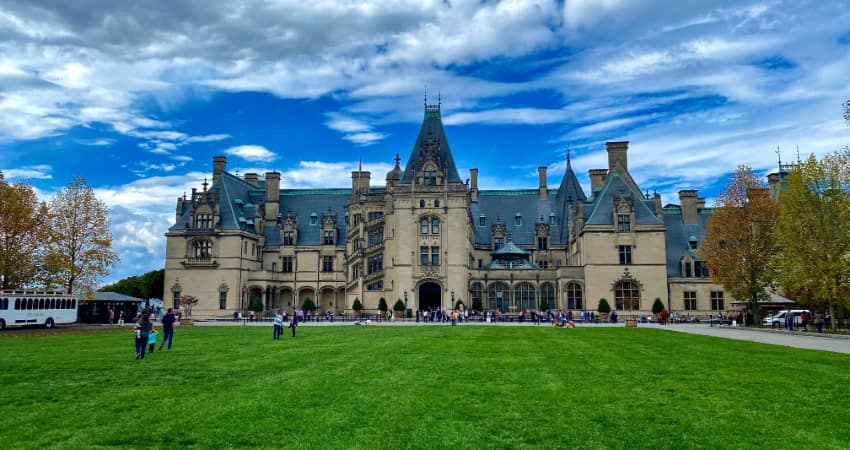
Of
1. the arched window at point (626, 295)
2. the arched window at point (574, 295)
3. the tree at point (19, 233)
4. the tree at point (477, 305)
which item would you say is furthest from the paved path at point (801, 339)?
the tree at point (19, 233)

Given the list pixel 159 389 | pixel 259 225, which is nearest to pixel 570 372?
pixel 159 389

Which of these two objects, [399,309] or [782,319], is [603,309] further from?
[399,309]

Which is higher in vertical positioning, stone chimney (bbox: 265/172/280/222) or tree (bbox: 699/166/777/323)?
stone chimney (bbox: 265/172/280/222)

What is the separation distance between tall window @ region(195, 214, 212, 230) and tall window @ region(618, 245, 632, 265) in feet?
156

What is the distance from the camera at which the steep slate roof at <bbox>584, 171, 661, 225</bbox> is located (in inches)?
2749

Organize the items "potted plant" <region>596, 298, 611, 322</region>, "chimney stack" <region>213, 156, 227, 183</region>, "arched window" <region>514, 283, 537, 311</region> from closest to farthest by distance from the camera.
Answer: "potted plant" <region>596, 298, 611, 322</region> → "arched window" <region>514, 283, 537, 311</region> → "chimney stack" <region>213, 156, 227, 183</region>

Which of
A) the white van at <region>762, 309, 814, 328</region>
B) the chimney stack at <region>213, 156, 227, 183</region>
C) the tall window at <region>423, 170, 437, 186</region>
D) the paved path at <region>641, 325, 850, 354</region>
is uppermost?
the chimney stack at <region>213, 156, 227, 183</region>

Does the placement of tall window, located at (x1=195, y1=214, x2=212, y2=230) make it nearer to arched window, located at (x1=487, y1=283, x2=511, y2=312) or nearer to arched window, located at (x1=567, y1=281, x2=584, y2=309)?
arched window, located at (x1=487, y1=283, x2=511, y2=312)

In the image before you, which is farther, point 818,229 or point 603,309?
point 603,309

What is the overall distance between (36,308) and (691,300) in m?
63.1

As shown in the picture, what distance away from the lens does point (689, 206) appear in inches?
2982

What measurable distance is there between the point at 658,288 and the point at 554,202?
21560mm

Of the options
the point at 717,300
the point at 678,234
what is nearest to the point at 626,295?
the point at 717,300

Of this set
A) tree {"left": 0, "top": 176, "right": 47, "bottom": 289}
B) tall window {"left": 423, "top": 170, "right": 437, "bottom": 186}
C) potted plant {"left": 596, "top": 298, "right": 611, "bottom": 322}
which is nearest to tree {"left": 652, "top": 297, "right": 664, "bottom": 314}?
potted plant {"left": 596, "top": 298, "right": 611, "bottom": 322}
